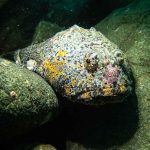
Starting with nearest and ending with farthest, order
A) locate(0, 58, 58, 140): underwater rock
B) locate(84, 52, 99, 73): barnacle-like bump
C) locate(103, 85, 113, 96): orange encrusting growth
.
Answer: locate(0, 58, 58, 140): underwater rock < locate(103, 85, 113, 96): orange encrusting growth < locate(84, 52, 99, 73): barnacle-like bump

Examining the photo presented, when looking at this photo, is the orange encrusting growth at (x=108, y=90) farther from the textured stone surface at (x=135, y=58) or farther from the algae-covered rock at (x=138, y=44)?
the algae-covered rock at (x=138, y=44)

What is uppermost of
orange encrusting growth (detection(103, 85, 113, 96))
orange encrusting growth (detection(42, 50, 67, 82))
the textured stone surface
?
orange encrusting growth (detection(42, 50, 67, 82))

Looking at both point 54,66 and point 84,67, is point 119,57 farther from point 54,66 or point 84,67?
point 54,66

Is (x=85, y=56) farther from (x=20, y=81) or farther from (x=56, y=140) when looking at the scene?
(x=56, y=140)

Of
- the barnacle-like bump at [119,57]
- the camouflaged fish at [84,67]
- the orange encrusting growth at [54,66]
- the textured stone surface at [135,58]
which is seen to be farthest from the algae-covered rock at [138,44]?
the orange encrusting growth at [54,66]

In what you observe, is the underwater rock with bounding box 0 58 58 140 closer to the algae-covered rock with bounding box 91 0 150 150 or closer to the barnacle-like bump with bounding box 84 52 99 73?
the barnacle-like bump with bounding box 84 52 99 73

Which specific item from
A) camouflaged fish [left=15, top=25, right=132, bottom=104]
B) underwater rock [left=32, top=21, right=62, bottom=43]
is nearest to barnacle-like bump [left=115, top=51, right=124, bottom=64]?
camouflaged fish [left=15, top=25, right=132, bottom=104]

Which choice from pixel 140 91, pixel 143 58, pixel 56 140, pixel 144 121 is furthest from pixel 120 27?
pixel 56 140
